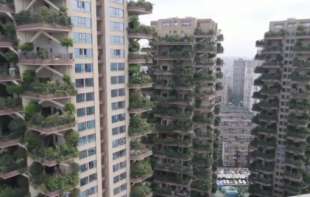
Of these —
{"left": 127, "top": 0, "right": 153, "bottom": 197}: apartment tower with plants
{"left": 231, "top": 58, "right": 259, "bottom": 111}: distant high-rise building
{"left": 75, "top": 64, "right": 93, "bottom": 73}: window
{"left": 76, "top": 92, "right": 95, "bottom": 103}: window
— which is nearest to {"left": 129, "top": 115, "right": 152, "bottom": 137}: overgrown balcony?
{"left": 127, "top": 0, "right": 153, "bottom": 197}: apartment tower with plants

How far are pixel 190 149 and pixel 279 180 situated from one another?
16.7 metres

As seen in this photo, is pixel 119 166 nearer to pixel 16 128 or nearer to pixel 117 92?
pixel 117 92

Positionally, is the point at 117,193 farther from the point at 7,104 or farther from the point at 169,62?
the point at 169,62

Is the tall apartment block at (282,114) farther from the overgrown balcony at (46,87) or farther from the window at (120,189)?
the overgrown balcony at (46,87)

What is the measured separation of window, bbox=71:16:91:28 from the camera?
21581 millimetres

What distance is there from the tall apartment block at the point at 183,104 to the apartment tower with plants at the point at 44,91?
53.5ft

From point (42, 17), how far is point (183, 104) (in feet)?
72.1

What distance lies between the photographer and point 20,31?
2047cm

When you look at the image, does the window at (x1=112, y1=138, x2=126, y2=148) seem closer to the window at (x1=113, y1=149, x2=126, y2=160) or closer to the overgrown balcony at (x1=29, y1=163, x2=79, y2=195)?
the window at (x1=113, y1=149, x2=126, y2=160)

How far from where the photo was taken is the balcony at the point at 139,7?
26.2 metres

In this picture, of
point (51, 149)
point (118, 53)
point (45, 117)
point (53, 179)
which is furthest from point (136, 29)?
point (53, 179)

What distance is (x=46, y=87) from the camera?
65.6 ft

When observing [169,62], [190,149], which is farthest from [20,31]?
[190,149]

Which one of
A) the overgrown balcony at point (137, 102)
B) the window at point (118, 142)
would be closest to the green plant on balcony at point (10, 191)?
the window at point (118, 142)
